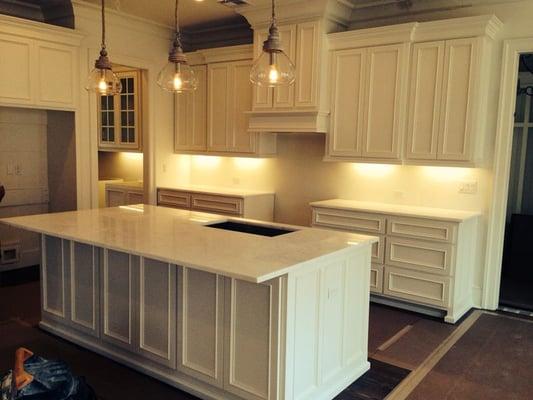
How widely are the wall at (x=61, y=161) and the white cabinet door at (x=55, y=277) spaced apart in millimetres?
1726

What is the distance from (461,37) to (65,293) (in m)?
3.76

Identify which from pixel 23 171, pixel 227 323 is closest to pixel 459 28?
pixel 227 323

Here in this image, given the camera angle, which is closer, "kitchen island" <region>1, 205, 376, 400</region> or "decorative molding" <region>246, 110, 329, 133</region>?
"kitchen island" <region>1, 205, 376, 400</region>

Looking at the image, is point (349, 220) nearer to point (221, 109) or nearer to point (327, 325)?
point (327, 325)

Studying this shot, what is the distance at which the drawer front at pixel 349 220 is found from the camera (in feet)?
14.5

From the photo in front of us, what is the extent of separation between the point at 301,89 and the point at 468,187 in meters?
1.83

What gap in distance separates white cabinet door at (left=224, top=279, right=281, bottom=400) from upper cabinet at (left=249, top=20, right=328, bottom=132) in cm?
259

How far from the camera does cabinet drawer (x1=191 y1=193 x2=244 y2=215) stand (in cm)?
540

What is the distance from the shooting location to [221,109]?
5742mm

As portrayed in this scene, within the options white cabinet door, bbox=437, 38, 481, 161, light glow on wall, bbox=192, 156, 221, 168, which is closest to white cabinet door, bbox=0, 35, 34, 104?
light glow on wall, bbox=192, 156, 221, 168

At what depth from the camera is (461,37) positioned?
13.4ft

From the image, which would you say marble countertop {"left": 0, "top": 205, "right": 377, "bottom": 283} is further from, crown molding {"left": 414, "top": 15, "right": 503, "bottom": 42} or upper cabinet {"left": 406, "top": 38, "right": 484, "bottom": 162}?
crown molding {"left": 414, "top": 15, "right": 503, "bottom": 42}

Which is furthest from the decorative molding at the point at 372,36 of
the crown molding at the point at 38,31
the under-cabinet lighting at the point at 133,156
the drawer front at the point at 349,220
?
the under-cabinet lighting at the point at 133,156

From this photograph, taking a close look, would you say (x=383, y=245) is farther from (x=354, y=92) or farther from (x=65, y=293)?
(x=65, y=293)
